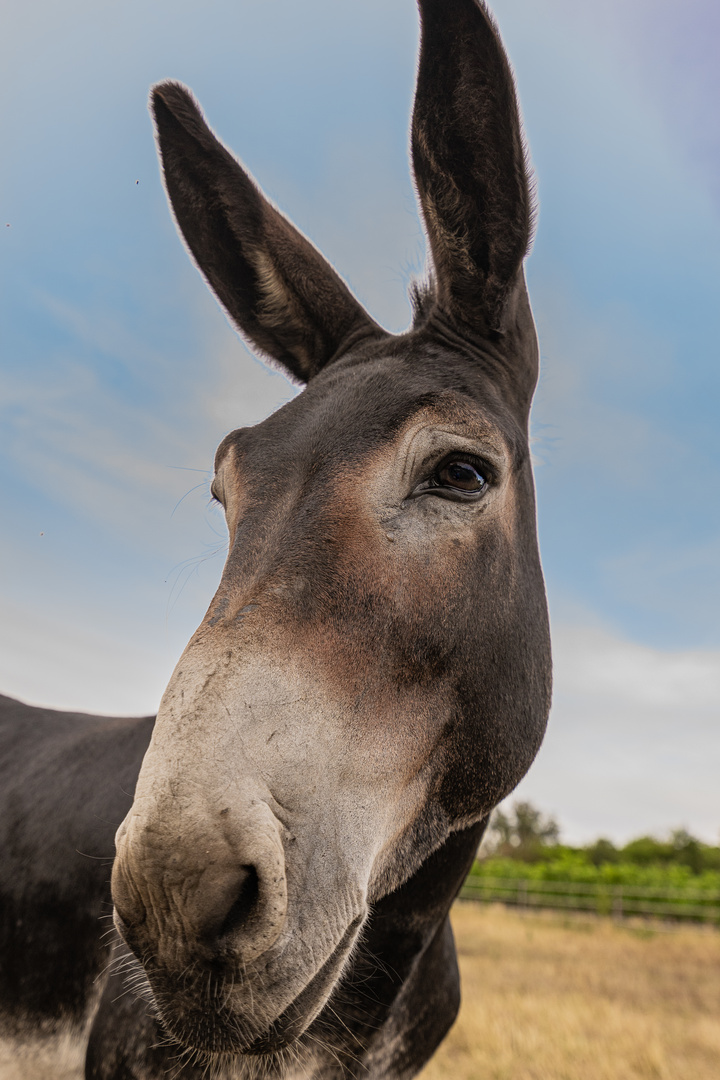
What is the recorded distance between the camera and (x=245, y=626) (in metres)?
1.76

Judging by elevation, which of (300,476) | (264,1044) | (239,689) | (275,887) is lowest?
(264,1044)

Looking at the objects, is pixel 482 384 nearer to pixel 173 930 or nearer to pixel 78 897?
pixel 173 930

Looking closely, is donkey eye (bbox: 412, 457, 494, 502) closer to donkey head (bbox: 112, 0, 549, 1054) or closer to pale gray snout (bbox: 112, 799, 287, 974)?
donkey head (bbox: 112, 0, 549, 1054)

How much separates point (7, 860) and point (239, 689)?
273 cm

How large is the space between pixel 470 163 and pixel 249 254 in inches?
46.1

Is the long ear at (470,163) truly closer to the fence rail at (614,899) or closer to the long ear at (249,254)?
the long ear at (249,254)

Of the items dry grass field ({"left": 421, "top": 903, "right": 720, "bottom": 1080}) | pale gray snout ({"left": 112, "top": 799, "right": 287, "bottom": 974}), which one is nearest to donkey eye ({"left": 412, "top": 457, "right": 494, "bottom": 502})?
pale gray snout ({"left": 112, "top": 799, "right": 287, "bottom": 974})

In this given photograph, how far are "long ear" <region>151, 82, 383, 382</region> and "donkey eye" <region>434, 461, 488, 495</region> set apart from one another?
4.09 feet

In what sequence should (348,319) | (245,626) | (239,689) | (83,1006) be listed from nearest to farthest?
(239,689) < (245,626) < (83,1006) < (348,319)

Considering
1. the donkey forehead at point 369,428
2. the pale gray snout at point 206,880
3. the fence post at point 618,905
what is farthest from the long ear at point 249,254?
the fence post at point 618,905

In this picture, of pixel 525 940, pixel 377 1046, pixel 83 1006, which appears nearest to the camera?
pixel 377 1046

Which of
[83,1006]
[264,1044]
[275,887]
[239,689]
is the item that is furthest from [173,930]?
[83,1006]

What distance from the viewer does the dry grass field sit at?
6.27 meters

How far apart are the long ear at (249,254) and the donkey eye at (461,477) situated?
4.09 ft
